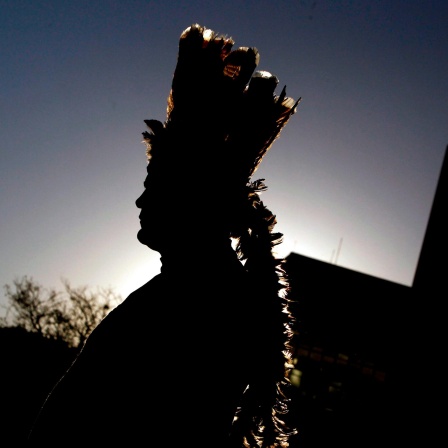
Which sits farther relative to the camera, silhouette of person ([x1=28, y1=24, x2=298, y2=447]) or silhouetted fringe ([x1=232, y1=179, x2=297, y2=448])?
silhouetted fringe ([x1=232, y1=179, x2=297, y2=448])

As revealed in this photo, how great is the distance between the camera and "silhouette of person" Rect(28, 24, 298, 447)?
36.4 inches

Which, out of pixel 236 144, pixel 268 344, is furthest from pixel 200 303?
pixel 236 144

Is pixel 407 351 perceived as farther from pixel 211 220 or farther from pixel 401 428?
pixel 211 220

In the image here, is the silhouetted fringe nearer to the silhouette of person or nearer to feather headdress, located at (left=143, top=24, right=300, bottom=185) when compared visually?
the silhouette of person

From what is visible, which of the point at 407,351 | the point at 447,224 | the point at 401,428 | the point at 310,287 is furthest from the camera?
the point at 310,287

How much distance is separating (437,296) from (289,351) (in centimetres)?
1065

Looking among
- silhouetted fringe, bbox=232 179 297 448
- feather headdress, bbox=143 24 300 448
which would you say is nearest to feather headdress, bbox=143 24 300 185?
feather headdress, bbox=143 24 300 448

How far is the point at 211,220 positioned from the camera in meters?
1.13

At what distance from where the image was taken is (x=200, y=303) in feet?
3.39

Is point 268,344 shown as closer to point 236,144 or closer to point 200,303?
point 200,303

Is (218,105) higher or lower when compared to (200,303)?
higher

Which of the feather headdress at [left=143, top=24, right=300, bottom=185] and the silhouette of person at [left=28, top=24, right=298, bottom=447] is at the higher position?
the feather headdress at [left=143, top=24, right=300, bottom=185]

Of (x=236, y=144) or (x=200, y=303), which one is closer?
(x=200, y=303)

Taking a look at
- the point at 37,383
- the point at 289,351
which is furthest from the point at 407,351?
the point at 289,351
